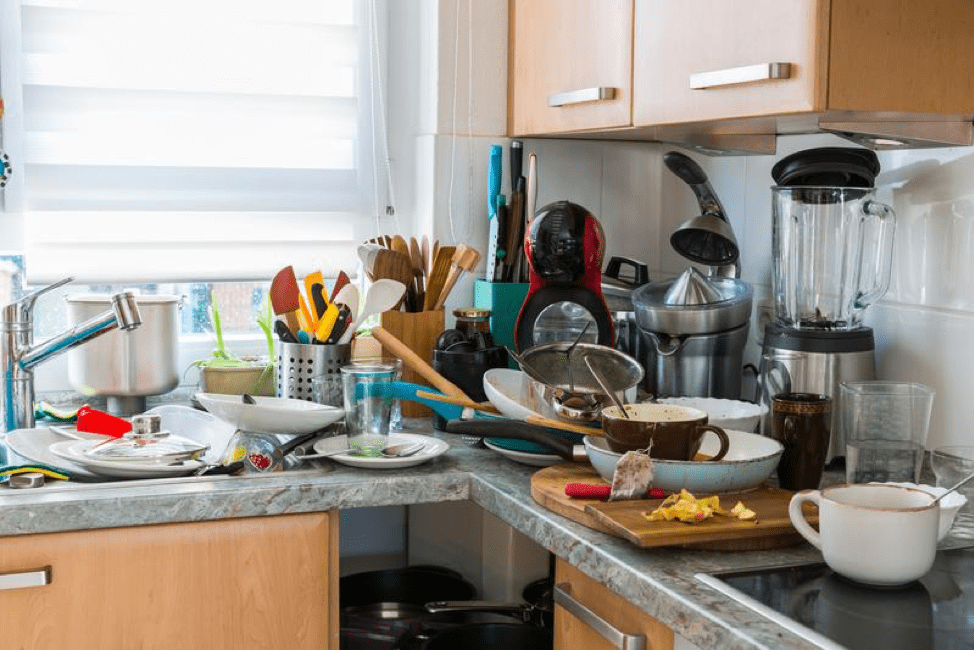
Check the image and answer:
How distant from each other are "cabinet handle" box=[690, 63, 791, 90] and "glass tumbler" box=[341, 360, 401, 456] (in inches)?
25.6

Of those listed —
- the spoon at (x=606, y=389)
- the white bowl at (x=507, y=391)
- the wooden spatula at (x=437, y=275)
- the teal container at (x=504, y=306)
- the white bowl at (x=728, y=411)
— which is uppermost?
the wooden spatula at (x=437, y=275)

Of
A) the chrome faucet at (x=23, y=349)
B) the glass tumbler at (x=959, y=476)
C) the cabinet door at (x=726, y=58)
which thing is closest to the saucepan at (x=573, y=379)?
the cabinet door at (x=726, y=58)

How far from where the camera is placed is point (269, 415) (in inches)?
75.5

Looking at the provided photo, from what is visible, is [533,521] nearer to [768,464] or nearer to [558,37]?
[768,464]

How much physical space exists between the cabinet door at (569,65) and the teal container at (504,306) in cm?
30

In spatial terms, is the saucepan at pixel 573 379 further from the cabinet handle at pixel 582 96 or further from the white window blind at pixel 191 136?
the white window blind at pixel 191 136

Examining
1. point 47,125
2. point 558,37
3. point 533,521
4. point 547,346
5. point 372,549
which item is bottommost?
point 372,549

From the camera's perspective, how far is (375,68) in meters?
2.56

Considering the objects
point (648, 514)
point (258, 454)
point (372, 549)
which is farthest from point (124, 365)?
point (648, 514)

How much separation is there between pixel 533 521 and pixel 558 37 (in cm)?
101

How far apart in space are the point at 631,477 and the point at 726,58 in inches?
23.4

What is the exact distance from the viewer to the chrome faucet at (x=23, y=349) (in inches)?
79.7

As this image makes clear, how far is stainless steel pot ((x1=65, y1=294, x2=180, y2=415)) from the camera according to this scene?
2.22 m

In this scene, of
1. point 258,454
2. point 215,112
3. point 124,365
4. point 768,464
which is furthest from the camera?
point 215,112
